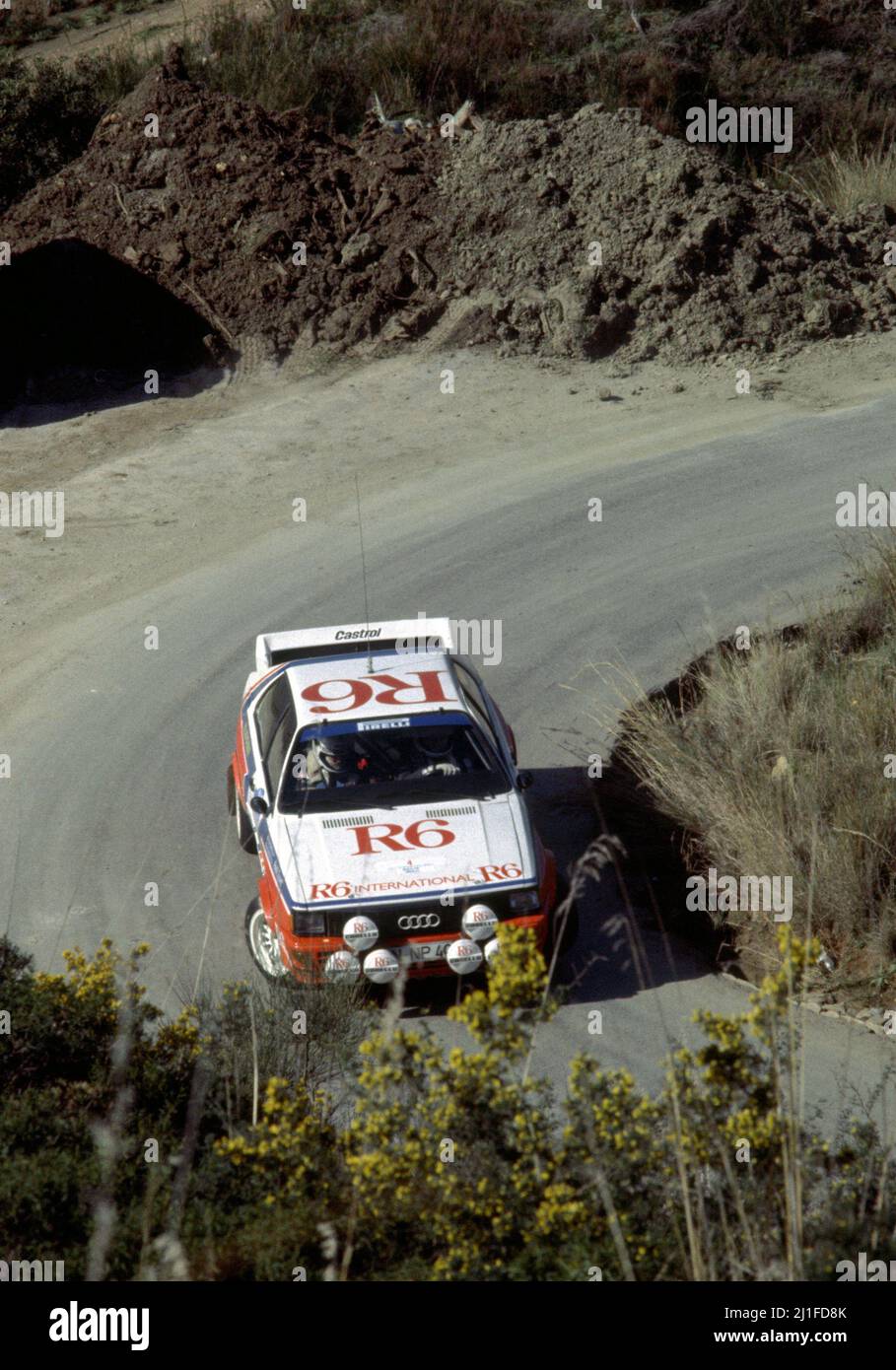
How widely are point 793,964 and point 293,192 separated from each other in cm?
1769

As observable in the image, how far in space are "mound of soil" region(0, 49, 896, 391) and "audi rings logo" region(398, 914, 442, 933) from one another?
12.5 metres

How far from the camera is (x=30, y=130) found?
22.9m

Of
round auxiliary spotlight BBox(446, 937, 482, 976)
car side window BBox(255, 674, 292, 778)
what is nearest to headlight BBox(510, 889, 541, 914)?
round auxiliary spotlight BBox(446, 937, 482, 976)

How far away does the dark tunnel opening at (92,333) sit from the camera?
19875 mm

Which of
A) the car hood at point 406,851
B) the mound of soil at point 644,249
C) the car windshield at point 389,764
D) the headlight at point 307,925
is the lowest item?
the headlight at point 307,925

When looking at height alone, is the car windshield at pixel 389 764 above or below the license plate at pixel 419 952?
above

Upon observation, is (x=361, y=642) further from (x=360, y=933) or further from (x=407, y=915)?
(x=360, y=933)

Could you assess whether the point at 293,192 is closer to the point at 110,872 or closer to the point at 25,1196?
the point at 110,872

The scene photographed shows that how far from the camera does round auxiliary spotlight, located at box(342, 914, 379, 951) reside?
29.0 feet

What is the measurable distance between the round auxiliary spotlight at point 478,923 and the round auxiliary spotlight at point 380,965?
1.58ft

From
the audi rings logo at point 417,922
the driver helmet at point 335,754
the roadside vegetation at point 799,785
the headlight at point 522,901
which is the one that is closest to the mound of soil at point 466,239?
the roadside vegetation at point 799,785

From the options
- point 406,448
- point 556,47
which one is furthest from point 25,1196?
point 556,47

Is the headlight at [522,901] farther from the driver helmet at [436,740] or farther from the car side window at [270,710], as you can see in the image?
the car side window at [270,710]

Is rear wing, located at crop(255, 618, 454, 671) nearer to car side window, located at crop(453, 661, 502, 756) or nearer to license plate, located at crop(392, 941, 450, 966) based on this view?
car side window, located at crop(453, 661, 502, 756)
